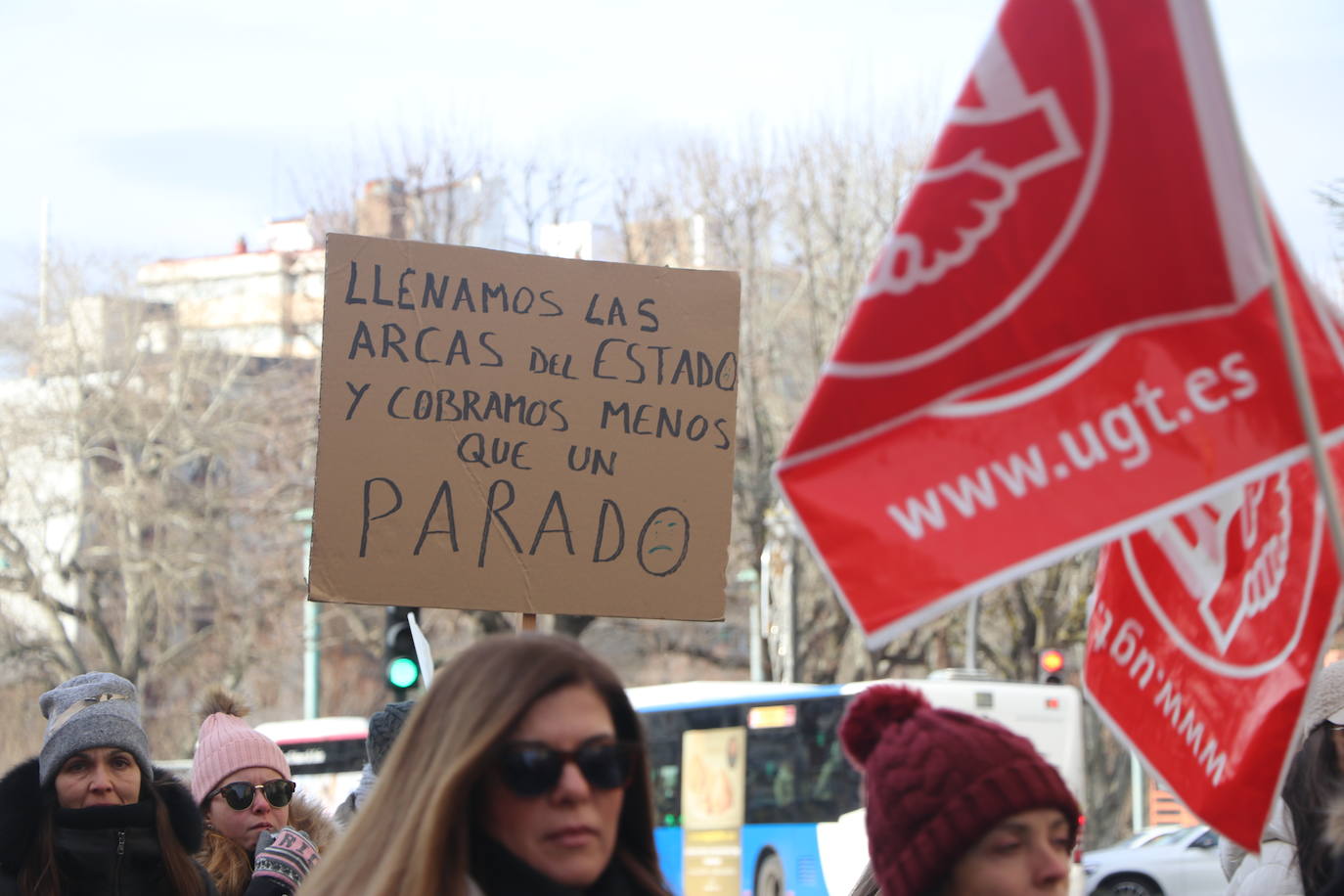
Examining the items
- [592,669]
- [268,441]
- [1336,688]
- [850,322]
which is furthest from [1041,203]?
[268,441]

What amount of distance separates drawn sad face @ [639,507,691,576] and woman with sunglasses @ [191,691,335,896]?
1161mm

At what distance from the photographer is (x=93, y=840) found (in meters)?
4.14

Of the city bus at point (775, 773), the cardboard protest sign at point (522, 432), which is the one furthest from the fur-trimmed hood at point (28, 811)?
the city bus at point (775, 773)

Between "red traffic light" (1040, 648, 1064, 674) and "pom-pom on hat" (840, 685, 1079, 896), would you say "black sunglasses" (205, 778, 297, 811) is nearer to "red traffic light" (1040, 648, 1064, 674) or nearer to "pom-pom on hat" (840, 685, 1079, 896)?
"pom-pom on hat" (840, 685, 1079, 896)

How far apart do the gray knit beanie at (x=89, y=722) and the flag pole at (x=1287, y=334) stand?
9.46 feet

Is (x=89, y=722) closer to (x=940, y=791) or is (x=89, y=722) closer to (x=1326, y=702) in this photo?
(x=940, y=791)

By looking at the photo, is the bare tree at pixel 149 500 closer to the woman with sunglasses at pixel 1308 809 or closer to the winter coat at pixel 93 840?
the winter coat at pixel 93 840

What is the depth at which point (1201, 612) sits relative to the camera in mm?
3412

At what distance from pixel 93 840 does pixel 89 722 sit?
28 cm

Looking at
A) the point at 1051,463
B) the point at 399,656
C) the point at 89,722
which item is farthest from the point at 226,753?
the point at 399,656

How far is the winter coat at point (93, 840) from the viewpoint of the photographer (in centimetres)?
407

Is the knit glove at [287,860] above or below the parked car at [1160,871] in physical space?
above

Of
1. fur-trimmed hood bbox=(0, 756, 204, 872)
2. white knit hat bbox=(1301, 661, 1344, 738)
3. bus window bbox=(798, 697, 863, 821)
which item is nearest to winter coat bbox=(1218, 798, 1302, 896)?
white knit hat bbox=(1301, 661, 1344, 738)

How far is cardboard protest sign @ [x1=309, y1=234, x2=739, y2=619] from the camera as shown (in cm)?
484
